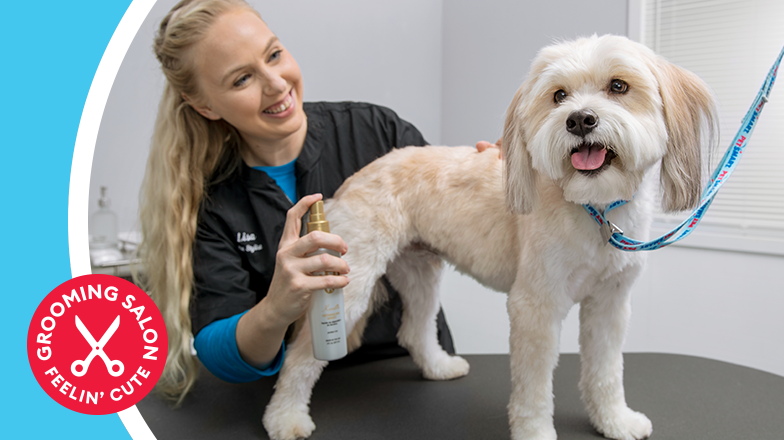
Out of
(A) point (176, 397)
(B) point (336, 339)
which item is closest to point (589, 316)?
(B) point (336, 339)

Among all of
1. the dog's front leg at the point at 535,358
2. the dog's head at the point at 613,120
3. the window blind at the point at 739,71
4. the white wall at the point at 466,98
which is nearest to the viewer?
the dog's head at the point at 613,120

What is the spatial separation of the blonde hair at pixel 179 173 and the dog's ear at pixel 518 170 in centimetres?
77

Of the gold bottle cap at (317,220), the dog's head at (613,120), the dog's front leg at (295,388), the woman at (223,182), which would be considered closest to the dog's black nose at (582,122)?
the dog's head at (613,120)

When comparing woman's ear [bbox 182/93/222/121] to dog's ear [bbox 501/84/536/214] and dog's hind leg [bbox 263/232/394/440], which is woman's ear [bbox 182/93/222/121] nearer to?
dog's hind leg [bbox 263/232/394/440]

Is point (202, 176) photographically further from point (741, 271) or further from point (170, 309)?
point (741, 271)

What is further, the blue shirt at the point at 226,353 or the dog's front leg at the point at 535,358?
the blue shirt at the point at 226,353

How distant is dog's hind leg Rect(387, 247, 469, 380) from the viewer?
4.77ft

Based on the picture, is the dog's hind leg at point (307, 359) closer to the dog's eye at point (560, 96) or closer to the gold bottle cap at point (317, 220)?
the gold bottle cap at point (317, 220)

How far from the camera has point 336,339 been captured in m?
0.96

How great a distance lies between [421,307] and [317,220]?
0.63 metres

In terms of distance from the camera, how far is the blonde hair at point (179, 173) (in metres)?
1.26

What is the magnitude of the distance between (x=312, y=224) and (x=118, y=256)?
1.17 m

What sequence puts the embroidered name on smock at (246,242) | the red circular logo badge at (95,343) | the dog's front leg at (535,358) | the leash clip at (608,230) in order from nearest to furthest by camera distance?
the red circular logo badge at (95,343) → the leash clip at (608,230) → the dog's front leg at (535,358) → the embroidered name on smock at (246,242)

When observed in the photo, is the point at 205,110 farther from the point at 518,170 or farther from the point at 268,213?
the point at 518,170
